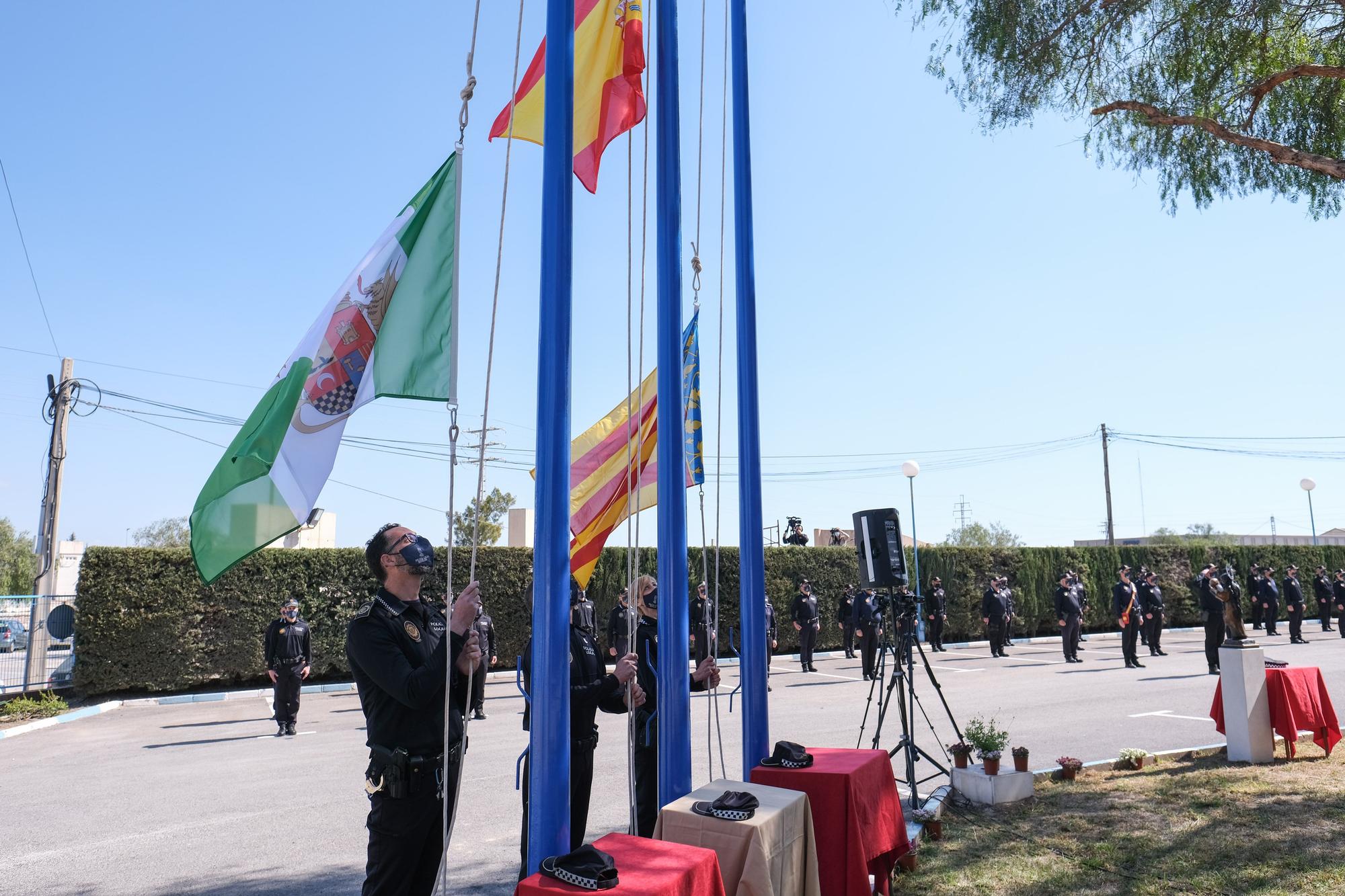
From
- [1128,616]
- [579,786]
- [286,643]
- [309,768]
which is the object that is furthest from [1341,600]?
[579,786]

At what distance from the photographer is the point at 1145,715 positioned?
1091 cm

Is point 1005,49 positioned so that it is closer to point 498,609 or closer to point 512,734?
point 512,734

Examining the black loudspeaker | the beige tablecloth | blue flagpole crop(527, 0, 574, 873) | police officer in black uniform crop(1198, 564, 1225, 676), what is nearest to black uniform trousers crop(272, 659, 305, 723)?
the black loudspeaker

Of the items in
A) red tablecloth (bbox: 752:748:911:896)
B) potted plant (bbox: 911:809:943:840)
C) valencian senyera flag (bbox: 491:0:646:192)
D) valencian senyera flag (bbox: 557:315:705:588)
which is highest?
valencian senyera flag (bbox: 491:0:646:192)

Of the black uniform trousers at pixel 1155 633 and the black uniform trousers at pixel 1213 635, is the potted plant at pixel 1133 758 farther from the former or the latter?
the black uniform trousers at pixel 1155 633

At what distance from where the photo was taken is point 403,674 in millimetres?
3254

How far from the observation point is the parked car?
47.8ft

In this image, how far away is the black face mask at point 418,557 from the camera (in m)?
3.50

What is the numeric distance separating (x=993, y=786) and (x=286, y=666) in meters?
8.66

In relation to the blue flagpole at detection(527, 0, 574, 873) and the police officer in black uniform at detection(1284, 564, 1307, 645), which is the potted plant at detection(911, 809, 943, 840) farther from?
the police officer in black uniform at detection(1284, 564, 1307, 645)

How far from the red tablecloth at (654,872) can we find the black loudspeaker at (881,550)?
387 cm

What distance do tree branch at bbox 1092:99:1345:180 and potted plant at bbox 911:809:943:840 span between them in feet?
18.7

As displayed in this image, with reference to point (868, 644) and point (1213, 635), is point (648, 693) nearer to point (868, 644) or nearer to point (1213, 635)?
point (868, 644)

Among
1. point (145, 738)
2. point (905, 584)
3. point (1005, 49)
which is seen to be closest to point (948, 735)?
point (905, 584)
